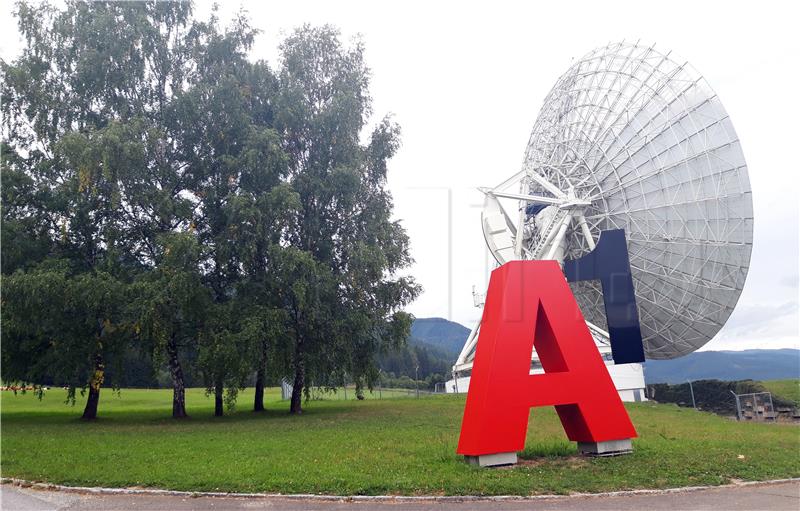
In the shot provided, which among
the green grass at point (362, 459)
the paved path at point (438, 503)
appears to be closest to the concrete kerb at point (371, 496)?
the paved path at point (438, 503)

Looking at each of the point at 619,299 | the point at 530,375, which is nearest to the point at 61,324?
the point at 530,375

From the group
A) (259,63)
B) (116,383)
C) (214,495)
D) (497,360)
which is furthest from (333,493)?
(259,63)

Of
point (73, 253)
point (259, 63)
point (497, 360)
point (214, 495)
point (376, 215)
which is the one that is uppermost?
point (259, 63)

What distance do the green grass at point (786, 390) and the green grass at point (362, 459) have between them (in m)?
16.1

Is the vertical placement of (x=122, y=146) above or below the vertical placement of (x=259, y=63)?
below

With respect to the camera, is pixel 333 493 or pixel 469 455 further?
pixel 469 455

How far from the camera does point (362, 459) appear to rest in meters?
14.4

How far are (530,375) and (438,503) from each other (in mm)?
4132

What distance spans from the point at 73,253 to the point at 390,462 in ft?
67.2

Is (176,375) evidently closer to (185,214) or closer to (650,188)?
(185,214)

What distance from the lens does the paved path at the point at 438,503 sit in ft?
32.9

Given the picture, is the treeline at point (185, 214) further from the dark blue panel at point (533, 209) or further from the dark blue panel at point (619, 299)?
the dark blue panel at point (619, 299)

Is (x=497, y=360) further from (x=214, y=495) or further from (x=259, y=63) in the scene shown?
(x=259, y=63)

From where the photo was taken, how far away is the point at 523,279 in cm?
1400
